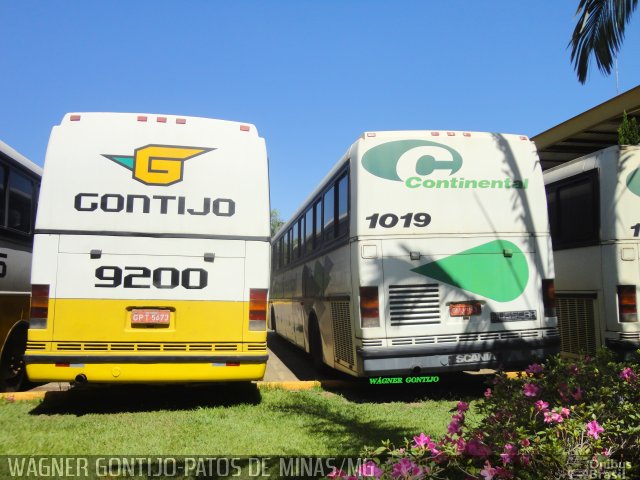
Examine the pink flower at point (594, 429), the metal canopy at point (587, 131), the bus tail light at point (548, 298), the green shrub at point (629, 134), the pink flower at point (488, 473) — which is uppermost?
the metal canopy at point (587, 131)

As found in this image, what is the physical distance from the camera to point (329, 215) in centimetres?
833

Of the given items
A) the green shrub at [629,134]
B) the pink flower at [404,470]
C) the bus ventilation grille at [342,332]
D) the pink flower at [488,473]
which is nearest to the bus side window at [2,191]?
the bus ventilation grille at [342,332]

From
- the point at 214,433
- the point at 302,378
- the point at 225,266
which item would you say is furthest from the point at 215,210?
the point at 302,378

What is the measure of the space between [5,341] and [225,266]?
10.4 feet

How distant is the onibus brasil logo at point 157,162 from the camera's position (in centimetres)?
626

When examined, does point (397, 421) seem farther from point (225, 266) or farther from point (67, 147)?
point (67, 147)

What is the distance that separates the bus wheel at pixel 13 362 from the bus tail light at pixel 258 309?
3.41 meters

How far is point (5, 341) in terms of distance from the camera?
22.6ft

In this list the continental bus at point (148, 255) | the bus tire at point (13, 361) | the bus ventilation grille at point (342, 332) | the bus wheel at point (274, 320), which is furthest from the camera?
the bus wheel at point (274, 320)

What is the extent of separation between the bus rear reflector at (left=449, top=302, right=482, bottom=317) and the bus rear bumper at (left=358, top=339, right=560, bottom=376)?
37 cm

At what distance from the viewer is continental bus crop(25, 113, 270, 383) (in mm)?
5887

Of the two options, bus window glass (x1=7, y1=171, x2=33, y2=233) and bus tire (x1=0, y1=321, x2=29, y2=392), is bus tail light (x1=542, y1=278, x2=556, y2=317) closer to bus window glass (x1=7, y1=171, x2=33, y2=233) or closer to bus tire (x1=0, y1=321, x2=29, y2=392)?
bus tire (x1=0, y1=321, x2=29, y2=392)

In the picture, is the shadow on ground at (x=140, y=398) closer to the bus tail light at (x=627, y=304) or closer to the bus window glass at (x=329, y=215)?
the bus window glass at (x=329, y=215)

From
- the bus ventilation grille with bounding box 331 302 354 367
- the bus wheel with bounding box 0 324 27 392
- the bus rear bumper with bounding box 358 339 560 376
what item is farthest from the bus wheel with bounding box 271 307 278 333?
the bus rear bumper with bounding box 358 339 560 376
